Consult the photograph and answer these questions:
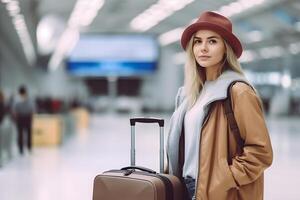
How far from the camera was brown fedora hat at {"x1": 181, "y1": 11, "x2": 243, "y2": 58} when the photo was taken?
2.98 meters

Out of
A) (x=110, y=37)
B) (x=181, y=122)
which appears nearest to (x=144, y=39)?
(x=110, y=37)

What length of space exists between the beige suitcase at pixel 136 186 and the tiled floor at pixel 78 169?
16.1 feet

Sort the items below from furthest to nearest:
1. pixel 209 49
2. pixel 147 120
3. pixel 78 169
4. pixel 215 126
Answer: pixel 78 169, pixel 147 120, pixel 209 49, pixel 215 126

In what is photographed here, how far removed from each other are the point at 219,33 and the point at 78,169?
8.65 meters

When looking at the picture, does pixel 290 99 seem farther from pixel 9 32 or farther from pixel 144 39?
pixel 9 32

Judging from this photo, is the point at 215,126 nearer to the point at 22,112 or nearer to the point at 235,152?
the point at 235,152

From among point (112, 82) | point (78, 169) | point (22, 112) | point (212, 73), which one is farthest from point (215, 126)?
point (112, 82)

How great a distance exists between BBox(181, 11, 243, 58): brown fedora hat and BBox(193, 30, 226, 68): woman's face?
0.10 feet

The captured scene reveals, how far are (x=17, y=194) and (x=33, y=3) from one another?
8.10 metres

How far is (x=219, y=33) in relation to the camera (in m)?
2.99

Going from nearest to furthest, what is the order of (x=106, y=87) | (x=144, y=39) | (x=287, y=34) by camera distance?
(x=144, y=39), (x=287, y=34), (x=106, y=87)

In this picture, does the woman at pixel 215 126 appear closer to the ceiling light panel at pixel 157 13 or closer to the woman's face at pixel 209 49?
the woman's face at pixel 209 49

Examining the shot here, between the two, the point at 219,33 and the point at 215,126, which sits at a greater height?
the point at 219,33

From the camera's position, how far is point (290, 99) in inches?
1578
